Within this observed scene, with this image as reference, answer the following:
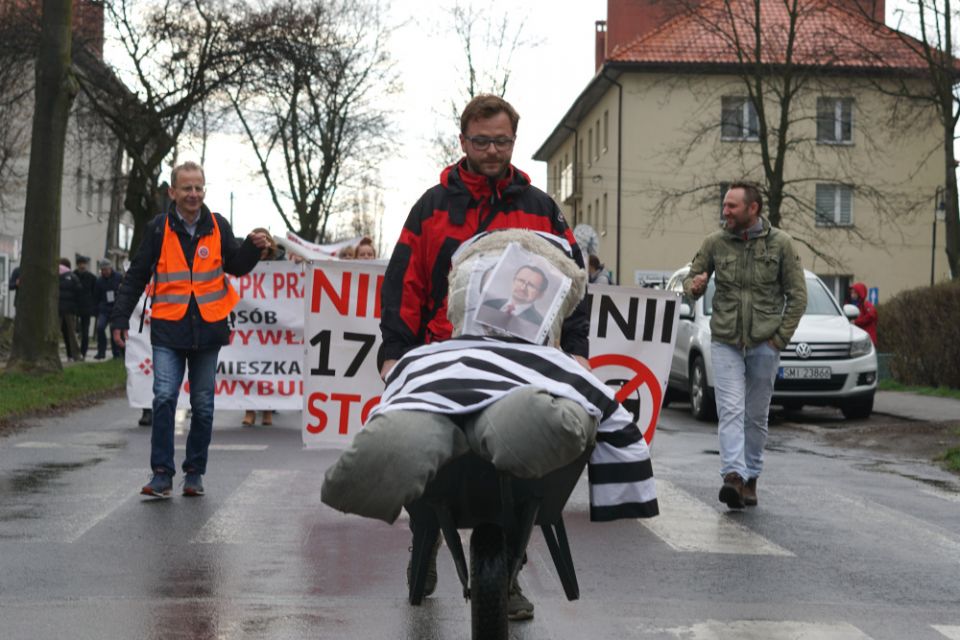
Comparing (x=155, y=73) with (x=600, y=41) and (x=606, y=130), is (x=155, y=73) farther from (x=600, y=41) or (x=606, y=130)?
(x=600, y=41)

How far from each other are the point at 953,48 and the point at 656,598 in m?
37.2

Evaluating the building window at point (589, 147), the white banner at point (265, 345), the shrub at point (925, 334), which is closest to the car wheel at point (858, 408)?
the shrub at point (925, 334)

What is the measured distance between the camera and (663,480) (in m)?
11.3

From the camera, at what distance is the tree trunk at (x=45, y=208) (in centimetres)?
2188

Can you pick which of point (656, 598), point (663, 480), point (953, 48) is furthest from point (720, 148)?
point (656, 598)

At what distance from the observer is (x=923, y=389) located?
23.6 meters

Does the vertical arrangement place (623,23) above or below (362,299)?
above

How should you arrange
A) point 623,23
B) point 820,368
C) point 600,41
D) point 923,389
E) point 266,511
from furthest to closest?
point 600,41, point 623,23, point 923,389, point 820,368, point 266,511

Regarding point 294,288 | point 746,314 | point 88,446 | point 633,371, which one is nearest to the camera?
point 746,314

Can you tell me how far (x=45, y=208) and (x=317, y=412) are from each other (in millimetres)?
14147

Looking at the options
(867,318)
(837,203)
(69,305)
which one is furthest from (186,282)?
(837,203)

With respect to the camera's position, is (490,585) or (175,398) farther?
(175,398)

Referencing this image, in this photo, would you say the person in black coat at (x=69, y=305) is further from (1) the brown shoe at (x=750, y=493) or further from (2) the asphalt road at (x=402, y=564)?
(1) the brown shoe at (x=750, y=493)

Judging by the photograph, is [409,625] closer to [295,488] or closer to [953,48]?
[295,488]
